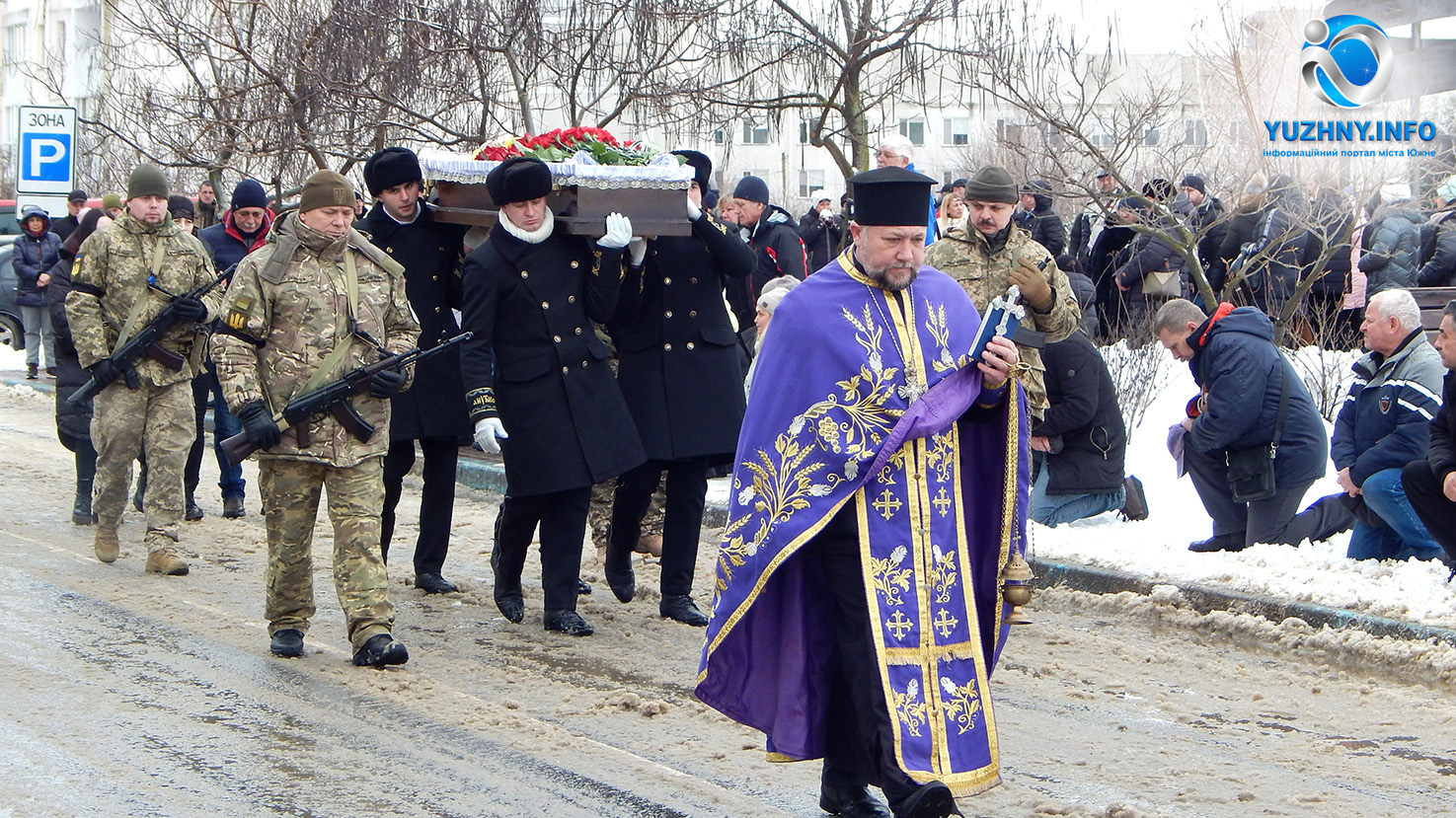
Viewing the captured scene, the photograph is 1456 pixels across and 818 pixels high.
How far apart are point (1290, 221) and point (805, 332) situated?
9905mm

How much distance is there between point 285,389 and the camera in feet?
22.8

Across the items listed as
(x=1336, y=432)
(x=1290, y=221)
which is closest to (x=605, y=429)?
(x=1336, y=432)

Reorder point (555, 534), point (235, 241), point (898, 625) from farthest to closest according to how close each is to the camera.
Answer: point (235, 241) → point (555, 534) → point (898, 625)

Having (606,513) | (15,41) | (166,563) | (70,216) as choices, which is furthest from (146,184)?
(15,41)

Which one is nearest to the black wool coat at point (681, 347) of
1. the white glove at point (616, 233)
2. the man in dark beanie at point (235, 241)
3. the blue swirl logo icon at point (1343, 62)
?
the white glove at point (616, 233)

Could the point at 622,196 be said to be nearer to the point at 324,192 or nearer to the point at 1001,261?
the point at 324,192

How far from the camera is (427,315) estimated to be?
26.9ft

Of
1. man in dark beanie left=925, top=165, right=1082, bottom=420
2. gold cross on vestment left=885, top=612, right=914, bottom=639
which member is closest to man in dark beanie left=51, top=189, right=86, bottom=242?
man in dark beanie left=925, top=165, right=1082, bottom=420

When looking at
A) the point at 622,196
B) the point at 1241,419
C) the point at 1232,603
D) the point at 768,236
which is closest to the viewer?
the point at 622,196

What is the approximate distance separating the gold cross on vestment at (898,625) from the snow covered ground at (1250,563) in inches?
146

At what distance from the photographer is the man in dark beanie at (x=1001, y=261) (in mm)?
7172

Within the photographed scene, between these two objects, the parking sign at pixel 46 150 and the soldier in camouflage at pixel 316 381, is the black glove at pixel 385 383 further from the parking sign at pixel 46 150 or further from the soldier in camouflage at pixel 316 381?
the parking sign at pixel 46 150

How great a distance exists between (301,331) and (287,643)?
1318mm

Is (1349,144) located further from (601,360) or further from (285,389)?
(285,389)
